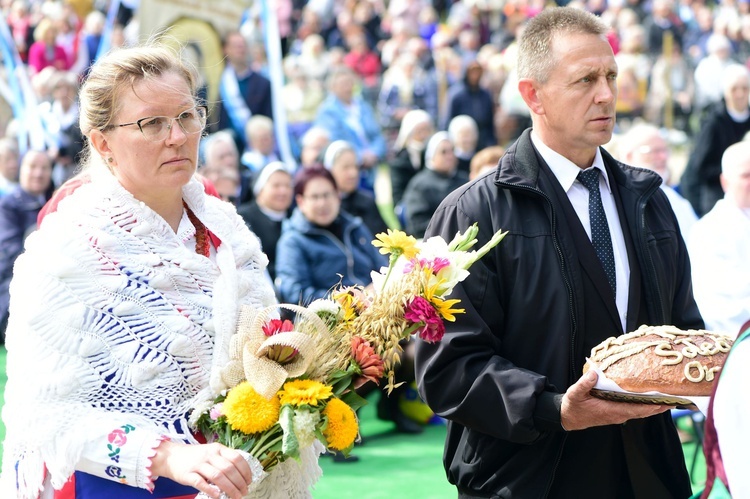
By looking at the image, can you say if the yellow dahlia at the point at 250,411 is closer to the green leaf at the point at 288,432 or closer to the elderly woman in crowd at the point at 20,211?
the green leaf at the point at 288,432

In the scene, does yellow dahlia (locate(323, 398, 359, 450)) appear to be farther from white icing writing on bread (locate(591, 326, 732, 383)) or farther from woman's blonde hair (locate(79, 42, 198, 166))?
woman's blonde hair (locate(79, 42, 198, 166))

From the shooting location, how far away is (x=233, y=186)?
30.8 feet

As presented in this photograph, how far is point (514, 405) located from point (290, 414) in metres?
0.73

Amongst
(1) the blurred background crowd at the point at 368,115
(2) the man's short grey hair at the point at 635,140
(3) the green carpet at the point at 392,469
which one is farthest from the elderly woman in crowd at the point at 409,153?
(2) the man's short grey hair at the point at 635,140

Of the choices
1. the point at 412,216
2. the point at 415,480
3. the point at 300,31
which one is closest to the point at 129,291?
the point at 415,480

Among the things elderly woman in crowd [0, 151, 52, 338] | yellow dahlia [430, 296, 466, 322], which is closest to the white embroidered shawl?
yellow dahlia [430, 296, 466, 322]

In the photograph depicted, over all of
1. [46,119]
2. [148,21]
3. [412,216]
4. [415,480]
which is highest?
[148,21]

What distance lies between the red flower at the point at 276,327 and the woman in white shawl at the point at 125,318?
→ 0.53 feet

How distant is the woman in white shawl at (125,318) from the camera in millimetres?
2850

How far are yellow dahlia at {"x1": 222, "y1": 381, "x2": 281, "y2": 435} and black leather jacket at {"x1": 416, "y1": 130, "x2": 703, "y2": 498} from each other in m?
0.70

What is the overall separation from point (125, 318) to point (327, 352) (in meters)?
0.55

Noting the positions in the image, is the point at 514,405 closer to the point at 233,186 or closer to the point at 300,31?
the point at 233,186

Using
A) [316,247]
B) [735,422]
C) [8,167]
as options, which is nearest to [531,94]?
[735,422]

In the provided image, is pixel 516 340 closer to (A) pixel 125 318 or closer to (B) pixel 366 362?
(B) pixel 366 362
